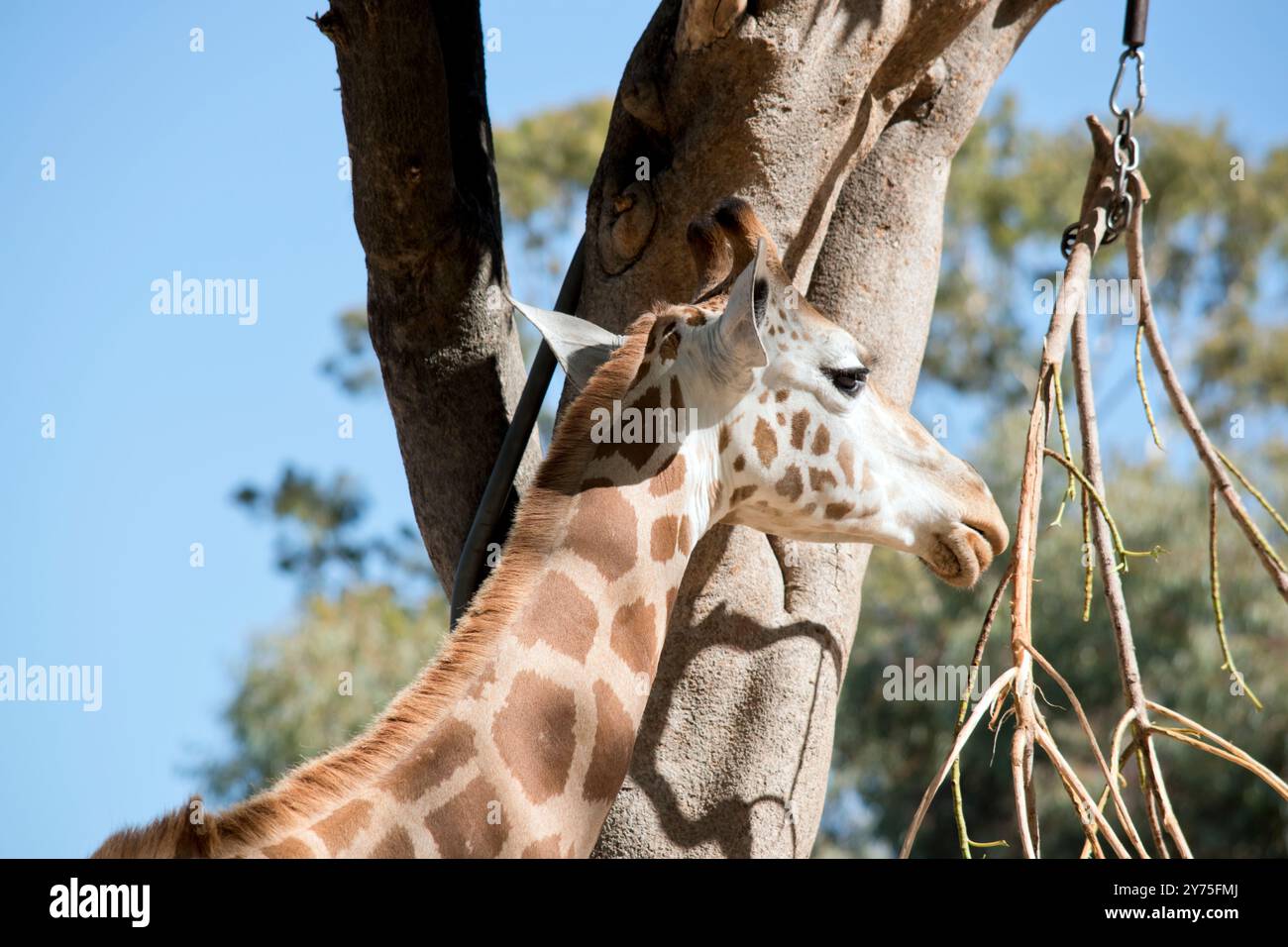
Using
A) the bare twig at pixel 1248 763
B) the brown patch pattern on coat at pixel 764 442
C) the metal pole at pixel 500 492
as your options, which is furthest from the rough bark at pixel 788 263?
the bare twig at pixel 1248 763

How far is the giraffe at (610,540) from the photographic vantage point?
2361 millimetres

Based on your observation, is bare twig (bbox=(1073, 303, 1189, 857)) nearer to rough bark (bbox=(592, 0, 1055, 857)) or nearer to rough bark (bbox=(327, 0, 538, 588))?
rough bark (bbox=(592, 0, 1055, 857))

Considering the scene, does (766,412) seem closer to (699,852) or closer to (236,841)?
(699,852)

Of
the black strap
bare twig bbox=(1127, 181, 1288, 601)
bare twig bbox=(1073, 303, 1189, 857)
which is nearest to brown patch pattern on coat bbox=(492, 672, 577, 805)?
bare twig bbox=(1073, 303, 1189, 857)

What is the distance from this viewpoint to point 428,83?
336 centimetres

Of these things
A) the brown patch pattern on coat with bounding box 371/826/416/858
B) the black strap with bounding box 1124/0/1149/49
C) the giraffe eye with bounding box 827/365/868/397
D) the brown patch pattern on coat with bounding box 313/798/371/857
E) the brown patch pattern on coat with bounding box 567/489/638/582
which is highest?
the black strap with bounding box 1124/0/1149/49

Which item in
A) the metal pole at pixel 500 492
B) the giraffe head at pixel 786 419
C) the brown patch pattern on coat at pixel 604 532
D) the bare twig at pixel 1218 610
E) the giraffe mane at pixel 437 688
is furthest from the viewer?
the metal pole at pixel 500 492

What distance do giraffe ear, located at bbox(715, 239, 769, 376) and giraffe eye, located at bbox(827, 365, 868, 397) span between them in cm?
23

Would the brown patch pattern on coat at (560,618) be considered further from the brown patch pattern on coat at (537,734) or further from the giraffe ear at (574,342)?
the giraffe ear at (574,342)

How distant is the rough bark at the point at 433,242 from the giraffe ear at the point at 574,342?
58 centimetres

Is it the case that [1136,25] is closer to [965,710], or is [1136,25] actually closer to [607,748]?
[965,710]

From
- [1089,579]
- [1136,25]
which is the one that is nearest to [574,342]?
[1089,579]

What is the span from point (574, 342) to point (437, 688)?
0.86 meters

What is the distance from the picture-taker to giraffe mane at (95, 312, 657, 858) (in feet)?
7.13
